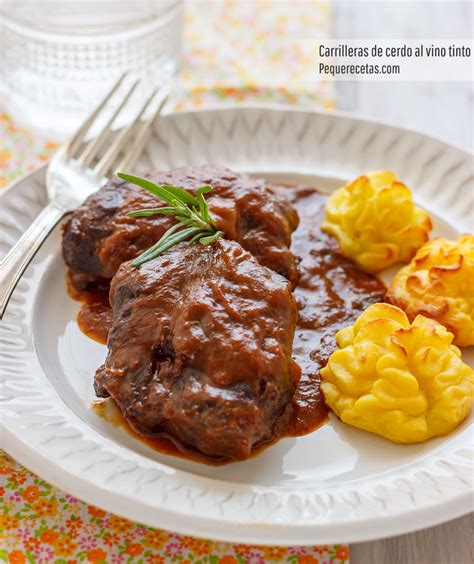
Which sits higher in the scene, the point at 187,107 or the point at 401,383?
the point at 187,107

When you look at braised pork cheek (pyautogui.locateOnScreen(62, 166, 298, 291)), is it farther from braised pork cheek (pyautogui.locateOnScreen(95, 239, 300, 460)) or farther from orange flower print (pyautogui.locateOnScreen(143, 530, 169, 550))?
orange flower print (pyautogui.locateOnScreen(143, 530, 169, 550))

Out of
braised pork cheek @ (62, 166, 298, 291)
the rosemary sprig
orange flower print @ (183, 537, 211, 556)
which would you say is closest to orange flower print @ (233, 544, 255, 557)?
orange flower print @ (183, 537, 211, 556)

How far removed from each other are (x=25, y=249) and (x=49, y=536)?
1489mm

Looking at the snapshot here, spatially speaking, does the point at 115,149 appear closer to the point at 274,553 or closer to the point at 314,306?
the point at 314,306

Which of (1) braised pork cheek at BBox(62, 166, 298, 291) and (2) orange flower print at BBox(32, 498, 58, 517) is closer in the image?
(2) orange flower print at BBox(32, 498, 58, 517)

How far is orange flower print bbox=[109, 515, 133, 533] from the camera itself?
10.7 ft

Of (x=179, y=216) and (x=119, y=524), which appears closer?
(x=119, y=524)

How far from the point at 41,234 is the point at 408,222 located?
2027mm

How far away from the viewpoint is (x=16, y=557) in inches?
125

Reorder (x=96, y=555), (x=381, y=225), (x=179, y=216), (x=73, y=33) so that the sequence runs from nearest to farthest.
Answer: (x=96, y=555) → (x=179, y=216) → (x=381, y=225) → (x=73, y=33)

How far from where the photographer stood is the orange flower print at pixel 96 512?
328 centimetres

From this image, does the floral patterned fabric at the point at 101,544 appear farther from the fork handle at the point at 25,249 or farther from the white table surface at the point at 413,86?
the white table surface at the point at 413,86

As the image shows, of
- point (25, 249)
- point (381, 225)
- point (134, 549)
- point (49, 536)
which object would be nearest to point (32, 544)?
point (49, 536)

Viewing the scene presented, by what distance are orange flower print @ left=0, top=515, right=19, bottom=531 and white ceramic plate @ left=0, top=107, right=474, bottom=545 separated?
311 mm
